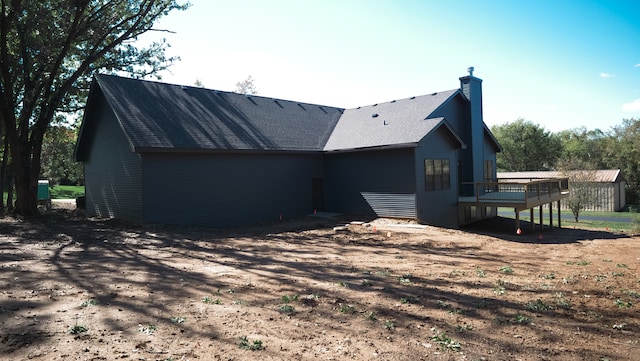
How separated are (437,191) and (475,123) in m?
6.91

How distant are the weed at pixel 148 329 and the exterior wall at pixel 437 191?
15195mm

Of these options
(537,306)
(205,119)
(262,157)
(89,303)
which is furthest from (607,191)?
(89,303)

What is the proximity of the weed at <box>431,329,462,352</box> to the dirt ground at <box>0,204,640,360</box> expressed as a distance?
0.03 metres

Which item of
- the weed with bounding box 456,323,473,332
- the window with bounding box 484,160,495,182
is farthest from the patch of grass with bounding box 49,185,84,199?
the weed with bounding box 456,323,473,332

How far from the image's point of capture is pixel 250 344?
198 inches

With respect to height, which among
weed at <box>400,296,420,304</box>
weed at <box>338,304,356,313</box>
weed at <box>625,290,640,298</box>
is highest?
weed at <box>338,304,356,313</box>

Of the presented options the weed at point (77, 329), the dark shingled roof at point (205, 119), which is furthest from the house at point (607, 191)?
the weed at point (77, 329)

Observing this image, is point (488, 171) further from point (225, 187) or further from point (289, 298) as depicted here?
point (289, 298)

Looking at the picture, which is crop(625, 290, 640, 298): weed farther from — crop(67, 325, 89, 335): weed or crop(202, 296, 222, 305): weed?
crop(67, 325, 89, 335): weed

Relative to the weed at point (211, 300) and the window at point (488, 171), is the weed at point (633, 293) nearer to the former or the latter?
the weed at point (211, 300)

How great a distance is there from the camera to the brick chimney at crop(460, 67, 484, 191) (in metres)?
24.4

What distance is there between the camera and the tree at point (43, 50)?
17891mm

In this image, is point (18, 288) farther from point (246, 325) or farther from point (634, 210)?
point (634, 210)

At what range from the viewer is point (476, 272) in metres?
9.45
